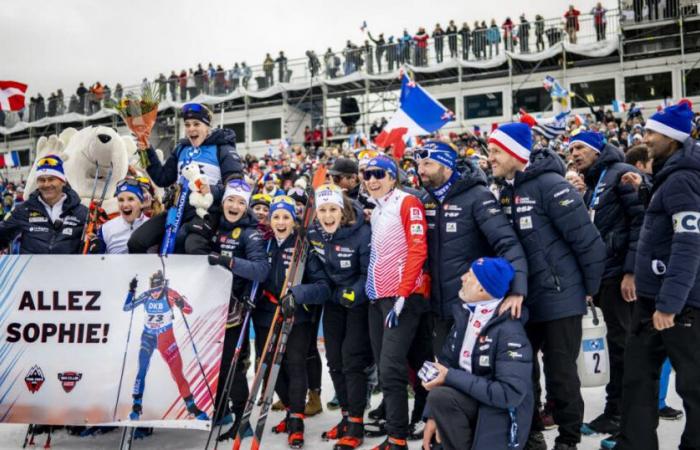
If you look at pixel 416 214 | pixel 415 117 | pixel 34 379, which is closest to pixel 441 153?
pixel 416 214

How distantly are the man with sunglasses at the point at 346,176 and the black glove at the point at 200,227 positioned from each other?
4.08 feet


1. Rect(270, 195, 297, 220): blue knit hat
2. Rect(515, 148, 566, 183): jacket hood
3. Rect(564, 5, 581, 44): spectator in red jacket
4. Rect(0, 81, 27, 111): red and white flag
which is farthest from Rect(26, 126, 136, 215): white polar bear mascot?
Rect(564, 5, 581, 44): spectator in red jacket

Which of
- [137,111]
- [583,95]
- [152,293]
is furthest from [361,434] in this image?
[583,95]

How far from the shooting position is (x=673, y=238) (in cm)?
314

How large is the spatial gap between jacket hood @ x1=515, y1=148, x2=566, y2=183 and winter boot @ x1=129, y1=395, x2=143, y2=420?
288cm

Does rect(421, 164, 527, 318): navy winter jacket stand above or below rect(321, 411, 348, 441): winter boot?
above

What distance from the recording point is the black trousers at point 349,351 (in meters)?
4.27

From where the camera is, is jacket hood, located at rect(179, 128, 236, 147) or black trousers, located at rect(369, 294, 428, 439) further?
jacket hood, located at rect(179, 128, 236, 147)

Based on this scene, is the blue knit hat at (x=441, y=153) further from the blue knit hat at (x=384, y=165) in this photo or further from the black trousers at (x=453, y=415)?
the black trousers at (x=453, y=415)

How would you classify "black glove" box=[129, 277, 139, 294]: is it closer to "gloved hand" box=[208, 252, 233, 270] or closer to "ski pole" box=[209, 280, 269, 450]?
"gloved hand" box=[208, 252, 233, 270]

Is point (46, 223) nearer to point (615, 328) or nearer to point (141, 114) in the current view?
point (141, 114)

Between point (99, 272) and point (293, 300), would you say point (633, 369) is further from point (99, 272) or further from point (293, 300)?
point (99, 272)

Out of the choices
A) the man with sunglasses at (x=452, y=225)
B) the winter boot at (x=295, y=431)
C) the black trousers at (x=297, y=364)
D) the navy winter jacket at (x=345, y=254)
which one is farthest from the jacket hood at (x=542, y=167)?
the winter boot at (x=295, y=431)

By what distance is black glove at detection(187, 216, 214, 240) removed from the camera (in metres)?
4.52
